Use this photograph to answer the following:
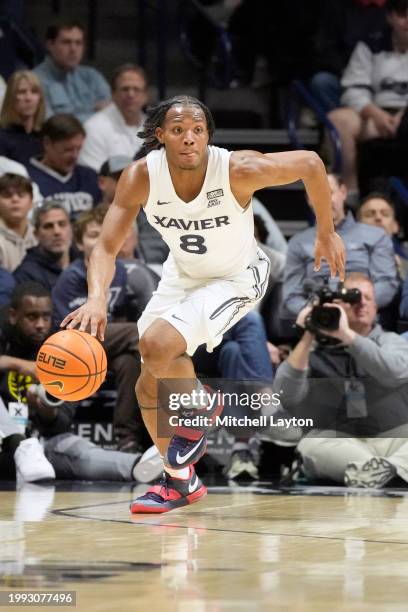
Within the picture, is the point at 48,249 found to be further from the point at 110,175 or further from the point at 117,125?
the point at 117,125

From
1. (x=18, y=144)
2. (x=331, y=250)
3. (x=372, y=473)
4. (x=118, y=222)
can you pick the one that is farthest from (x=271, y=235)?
(x=118, y=222)

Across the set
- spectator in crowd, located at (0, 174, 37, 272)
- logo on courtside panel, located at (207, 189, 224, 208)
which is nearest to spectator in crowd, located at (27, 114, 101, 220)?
spectator in crowd, located at (0, 174, 37, 272)

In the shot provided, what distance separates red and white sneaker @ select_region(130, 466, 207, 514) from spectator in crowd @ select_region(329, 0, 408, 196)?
15.2 feet

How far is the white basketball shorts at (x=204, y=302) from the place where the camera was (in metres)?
5.23

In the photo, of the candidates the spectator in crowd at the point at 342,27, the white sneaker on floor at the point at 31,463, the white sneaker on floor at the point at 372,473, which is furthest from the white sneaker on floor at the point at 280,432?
the spectator in crowd at the point at 342,27

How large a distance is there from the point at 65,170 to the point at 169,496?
13.7 ft

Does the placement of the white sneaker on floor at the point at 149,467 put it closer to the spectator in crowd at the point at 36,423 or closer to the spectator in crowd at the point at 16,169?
the spectator in crowd at the point at 36,423

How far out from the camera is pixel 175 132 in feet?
17.2

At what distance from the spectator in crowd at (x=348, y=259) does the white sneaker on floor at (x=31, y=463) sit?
1.95 meters

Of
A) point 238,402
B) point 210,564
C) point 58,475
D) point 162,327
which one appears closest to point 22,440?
point 58,475

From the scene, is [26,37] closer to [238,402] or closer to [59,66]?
[59,66]

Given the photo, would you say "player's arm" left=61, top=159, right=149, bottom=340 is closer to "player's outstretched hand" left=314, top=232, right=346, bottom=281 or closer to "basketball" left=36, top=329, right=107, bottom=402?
"basketball" left=36, top=329, right=107, bottom=402

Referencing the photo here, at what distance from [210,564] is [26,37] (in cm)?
773

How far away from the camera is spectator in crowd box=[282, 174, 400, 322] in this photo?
25.5 feet
